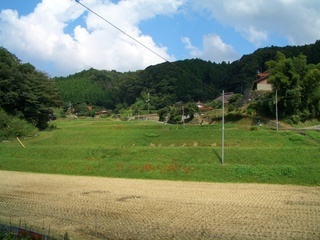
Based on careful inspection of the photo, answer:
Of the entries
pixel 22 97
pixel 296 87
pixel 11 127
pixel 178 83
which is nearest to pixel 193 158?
pixel 296 87

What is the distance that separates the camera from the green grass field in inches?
875

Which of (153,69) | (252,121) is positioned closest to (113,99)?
(153,69)

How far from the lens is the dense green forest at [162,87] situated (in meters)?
41.4

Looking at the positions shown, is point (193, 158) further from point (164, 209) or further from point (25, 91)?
point (25, 91)

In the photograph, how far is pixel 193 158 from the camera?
26203mm

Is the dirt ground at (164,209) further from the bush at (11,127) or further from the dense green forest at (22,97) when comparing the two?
the dense green forest at (22,97)

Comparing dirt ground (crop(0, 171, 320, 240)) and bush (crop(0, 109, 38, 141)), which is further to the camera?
bush (crop(0, 109, 38, 141))

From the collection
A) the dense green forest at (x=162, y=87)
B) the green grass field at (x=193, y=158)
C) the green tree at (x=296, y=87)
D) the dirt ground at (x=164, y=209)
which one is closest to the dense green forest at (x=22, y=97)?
the dense green forest at (x=162, y=87)

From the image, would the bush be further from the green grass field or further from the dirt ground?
the dirt ground

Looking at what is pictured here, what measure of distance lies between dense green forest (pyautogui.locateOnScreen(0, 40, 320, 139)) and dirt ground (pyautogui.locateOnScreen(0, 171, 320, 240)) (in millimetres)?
11440

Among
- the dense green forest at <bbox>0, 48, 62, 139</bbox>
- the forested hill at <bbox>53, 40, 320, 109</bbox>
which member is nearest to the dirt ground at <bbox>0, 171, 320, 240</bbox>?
the dense green forest at <bbox>0, 48, 62, 139</bbox>

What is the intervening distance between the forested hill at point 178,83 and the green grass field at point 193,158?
5730cm

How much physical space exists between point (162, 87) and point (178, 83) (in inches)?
218

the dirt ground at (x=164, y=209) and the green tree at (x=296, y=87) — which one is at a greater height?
the green tree at (x=296, y=87)
